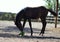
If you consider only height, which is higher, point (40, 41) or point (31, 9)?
point (31, 9)

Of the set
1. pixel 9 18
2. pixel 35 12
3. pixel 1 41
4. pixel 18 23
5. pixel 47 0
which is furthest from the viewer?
pixel 47 0

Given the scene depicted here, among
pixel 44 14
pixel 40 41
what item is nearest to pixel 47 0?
pixel 44 14

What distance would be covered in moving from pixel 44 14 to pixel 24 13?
166 centimetres

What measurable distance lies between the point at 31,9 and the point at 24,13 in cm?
74

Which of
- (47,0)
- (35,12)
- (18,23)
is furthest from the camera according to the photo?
(47,0)

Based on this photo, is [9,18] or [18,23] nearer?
[18,23]

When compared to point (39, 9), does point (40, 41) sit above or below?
below

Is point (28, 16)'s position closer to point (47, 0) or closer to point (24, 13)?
point (24, 13)

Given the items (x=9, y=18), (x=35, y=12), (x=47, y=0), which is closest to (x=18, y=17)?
(x=35, y=12)

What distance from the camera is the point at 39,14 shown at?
17.8m

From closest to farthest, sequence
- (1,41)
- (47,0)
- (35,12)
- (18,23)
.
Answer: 1. (1,41)
2. (18,23)
3. (35,12)
4. (47,0)

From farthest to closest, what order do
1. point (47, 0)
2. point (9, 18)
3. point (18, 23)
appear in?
point (47, 0)
point (9, 18)
point (18, 23)

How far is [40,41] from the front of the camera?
13.5m

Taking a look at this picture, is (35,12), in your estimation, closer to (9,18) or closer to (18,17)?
(18,17)
